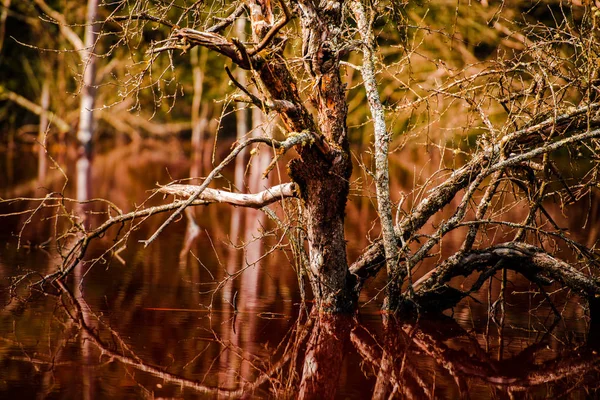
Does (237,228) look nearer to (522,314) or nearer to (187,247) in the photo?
(187,247)

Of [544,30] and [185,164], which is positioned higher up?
[185,164]

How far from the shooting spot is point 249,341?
24.4 feet

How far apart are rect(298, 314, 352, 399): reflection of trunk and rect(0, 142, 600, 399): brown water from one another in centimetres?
2

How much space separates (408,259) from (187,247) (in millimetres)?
5558

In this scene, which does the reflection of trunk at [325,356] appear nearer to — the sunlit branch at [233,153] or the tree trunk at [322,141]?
the tree trunk at [322,141]

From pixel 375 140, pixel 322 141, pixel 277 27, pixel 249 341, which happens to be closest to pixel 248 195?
pixel 322 141

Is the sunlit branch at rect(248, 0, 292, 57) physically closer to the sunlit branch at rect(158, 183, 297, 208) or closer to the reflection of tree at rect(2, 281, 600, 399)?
the sunlit branch at rect(158, 183, 297, 208)

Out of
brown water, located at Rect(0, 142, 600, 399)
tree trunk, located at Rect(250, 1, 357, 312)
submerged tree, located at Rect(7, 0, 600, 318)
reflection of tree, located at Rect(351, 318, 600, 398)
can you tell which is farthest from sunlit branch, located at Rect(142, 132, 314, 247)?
reflection of tree, located at Rect(351, 318, 600, 398)

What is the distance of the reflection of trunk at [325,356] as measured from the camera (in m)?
6.17

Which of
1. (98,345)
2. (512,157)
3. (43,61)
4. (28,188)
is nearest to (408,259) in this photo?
(512,157)

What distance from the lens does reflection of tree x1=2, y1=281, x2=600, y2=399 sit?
20.2 ft

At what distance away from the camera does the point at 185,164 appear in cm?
3077

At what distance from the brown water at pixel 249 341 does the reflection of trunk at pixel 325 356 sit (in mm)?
16

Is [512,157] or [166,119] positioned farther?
[166,119]
